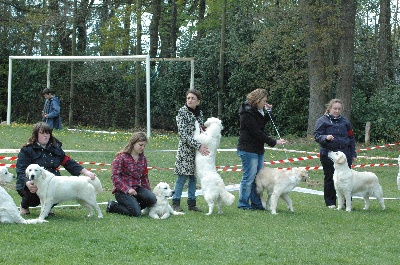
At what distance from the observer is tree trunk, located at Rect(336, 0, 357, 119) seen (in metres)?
21.3

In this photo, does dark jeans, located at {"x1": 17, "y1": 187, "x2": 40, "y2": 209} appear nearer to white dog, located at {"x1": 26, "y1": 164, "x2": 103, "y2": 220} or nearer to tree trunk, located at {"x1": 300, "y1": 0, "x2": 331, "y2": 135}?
white dog, located at {"x1": 26, "y1": 164, "x2": 103, "y2": 220}

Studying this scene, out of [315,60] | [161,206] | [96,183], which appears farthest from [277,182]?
[315,60]

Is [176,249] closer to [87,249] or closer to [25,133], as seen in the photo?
[87,249]

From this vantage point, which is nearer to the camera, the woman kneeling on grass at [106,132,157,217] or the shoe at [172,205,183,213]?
the woman kneeling on grass at [106,132,157,217]

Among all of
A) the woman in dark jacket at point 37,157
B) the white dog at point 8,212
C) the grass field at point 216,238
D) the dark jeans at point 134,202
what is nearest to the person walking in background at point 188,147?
the grass field at point 216,238

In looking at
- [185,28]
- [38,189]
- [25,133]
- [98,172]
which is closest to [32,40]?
[185,28]

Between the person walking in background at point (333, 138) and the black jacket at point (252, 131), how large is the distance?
3.28ft

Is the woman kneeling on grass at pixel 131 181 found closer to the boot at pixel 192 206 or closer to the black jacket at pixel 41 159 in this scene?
the black jacket at pixel 41 159

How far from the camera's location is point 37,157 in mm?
8750

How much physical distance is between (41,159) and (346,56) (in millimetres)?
14556

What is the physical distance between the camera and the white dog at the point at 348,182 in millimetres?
10180

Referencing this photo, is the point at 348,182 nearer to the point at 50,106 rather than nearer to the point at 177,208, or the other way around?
the point at 177,208

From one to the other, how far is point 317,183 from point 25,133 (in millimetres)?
10853

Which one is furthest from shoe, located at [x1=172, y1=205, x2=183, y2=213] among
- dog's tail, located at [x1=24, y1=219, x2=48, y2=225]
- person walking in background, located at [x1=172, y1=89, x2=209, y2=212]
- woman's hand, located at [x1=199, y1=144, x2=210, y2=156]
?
dog's tail, located at [x1=24, y1=219, x2=48, y2=225]
